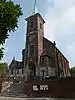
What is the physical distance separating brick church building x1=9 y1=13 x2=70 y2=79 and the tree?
35.1 m

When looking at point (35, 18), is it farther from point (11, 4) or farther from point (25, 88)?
point (11, 4)

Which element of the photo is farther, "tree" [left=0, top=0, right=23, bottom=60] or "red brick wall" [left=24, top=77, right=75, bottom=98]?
"red brick wall" [left=24, top=77, right=75, bottom=98]

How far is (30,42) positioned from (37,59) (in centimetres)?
612

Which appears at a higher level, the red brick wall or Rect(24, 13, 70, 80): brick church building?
Rect(24, 13, 70, 80): brick church building

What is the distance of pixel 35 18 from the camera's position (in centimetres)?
5581

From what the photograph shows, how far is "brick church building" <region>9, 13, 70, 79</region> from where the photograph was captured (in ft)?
163

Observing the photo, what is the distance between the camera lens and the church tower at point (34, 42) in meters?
51.2

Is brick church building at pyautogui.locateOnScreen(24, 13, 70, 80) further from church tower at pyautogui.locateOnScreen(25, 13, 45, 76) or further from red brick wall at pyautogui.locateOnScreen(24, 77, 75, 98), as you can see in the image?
red brick wall at pyautogui.locateOnScreen(24, 77, 75, 98)

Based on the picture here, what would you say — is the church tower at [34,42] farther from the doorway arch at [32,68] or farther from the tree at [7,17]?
the tree at [7,17]

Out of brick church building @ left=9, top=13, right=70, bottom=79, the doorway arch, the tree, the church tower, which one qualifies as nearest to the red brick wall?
the tree

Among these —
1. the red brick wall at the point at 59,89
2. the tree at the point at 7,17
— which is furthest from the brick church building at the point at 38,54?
the tree at the point at 7,17

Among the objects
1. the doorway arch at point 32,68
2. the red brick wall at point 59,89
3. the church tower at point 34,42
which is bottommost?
the red brick wall at point 59,89

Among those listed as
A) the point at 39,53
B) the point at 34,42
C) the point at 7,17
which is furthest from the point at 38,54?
the point at 7,17

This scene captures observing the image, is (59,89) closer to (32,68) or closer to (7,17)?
(7,17)
